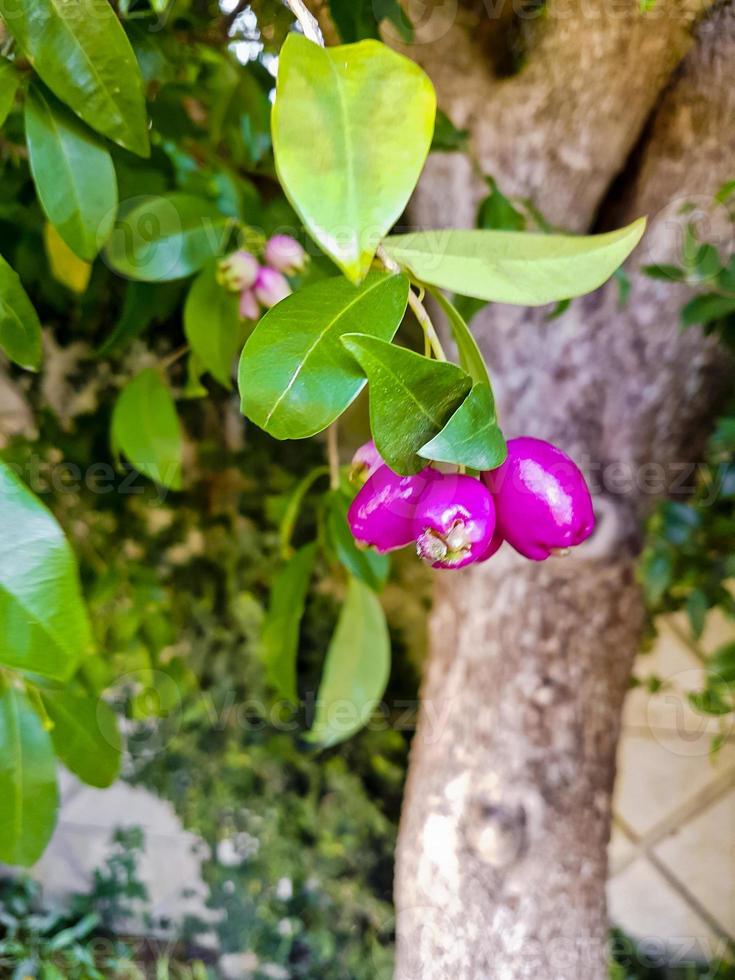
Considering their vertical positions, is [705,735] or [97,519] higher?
[97,519]

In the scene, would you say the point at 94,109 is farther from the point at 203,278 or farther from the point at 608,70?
the point at 608,70

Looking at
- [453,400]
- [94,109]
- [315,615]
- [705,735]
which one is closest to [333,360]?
[453,400]

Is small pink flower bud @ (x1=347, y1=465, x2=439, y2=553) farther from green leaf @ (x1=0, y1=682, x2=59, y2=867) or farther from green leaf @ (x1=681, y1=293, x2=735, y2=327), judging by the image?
green leaf @ (x1=681, y1=293, x2=735, y2=327)

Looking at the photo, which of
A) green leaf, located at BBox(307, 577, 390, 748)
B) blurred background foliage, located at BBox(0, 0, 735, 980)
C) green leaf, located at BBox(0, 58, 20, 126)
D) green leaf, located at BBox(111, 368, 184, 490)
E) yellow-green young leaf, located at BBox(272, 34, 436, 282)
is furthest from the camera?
blurred background foliage, located at BBox(0, 0, 735, 980)

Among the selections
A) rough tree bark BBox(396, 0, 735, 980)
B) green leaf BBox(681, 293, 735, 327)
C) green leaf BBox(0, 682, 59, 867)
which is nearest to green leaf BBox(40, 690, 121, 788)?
green leaf BBox(0, 682, 59, 867)

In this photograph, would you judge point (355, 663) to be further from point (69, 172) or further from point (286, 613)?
point (69, 172)

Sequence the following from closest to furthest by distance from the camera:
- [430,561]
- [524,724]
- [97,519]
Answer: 1. [430,561]
2. [524,724]
3. [97,519]
